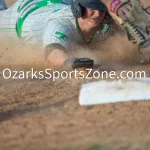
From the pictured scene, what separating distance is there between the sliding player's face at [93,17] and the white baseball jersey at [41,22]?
205mm

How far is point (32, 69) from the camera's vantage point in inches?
214

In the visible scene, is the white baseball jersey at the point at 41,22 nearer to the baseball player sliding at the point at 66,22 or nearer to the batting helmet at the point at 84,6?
the baseball player sliding at the point at 66,22

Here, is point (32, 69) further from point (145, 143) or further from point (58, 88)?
point (145, 143)

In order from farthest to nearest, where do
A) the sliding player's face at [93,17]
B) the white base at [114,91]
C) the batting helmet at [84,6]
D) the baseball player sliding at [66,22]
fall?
the sliding player's face at [93,17]
the batting helmet at [84,6]
the baseball player sliding at [66,22]
the white base at [114,91]

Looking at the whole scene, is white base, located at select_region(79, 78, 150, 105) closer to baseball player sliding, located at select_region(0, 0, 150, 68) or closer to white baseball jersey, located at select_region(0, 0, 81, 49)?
baseball player sliding, located at select_region(0, 0, 150, 68)

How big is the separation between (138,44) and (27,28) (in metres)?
1.55

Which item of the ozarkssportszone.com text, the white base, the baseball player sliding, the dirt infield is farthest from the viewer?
the baseball player sliding

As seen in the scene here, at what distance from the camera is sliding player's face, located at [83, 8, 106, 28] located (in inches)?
224

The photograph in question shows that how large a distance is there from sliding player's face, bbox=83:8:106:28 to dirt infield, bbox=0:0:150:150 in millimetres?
1137

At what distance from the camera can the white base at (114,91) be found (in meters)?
3.84

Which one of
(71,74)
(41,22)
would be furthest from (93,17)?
(71,74)

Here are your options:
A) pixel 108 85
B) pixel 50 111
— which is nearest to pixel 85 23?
pixel 108 85

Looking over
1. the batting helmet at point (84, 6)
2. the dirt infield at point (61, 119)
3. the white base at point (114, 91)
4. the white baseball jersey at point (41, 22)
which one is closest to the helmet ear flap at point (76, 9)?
the batting helmet at point (84, 6)

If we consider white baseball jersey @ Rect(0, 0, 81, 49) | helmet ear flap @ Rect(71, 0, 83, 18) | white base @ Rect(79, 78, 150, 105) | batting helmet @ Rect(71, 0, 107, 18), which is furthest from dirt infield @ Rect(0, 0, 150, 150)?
helmet ear flap @ Rect(71, 0, 83, 18)
